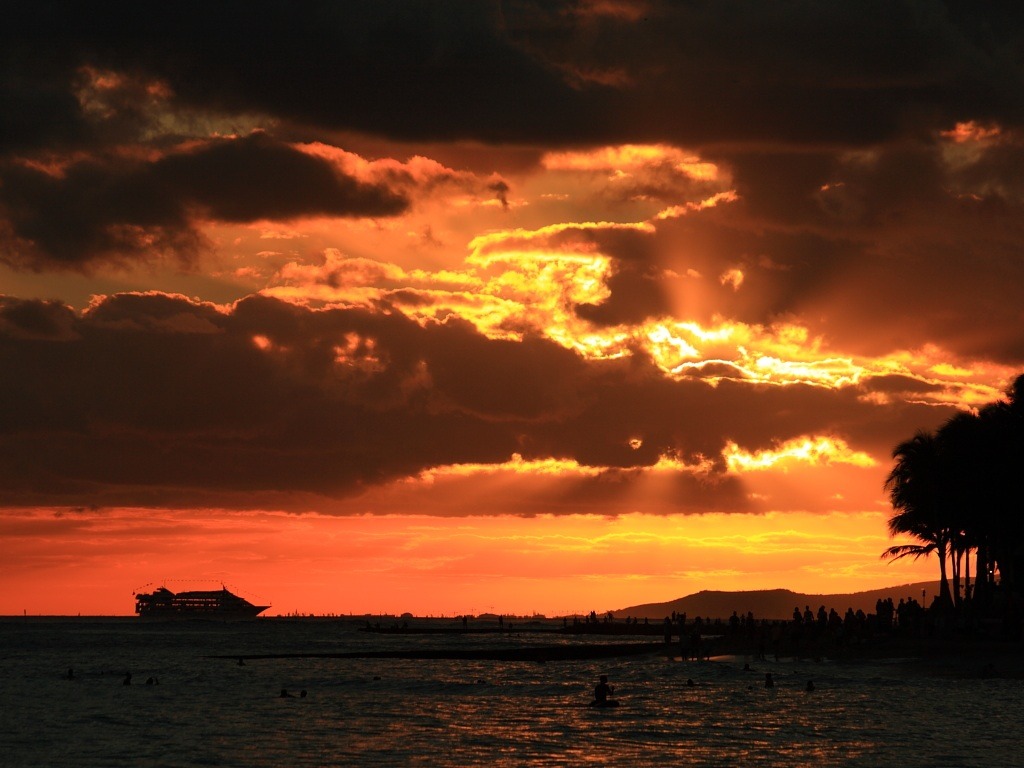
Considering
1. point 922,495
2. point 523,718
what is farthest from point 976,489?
point 523,718

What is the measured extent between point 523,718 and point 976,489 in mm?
46702

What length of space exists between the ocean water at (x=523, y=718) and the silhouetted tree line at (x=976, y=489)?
18.0 meters

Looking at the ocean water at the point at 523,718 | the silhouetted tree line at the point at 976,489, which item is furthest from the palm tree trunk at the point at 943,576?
the ocean water at the point at 523,718

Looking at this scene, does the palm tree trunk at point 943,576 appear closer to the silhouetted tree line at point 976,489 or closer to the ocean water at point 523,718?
the silhouetted tree line at point 976,489

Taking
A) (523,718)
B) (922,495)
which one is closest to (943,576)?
(922,495)

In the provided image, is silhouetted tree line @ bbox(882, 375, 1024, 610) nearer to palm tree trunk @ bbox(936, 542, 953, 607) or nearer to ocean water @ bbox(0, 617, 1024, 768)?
palm tree trunk @ bbox(936, 542, 953, 607)

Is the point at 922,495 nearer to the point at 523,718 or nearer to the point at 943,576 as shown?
the point at 943,576

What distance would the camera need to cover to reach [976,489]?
297ft

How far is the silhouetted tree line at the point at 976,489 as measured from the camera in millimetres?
89688

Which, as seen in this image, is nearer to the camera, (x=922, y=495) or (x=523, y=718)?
(x=523, y=718)

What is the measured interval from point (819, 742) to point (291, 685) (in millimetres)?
39577

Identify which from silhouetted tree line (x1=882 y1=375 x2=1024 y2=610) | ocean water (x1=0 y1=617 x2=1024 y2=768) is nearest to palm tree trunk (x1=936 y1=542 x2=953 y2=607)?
silhouetted tree line (x1=882 y1=375 x2=1024 y2=610)

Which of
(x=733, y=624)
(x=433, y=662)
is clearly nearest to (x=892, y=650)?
(x=733, y=624)

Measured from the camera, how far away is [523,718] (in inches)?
2202
